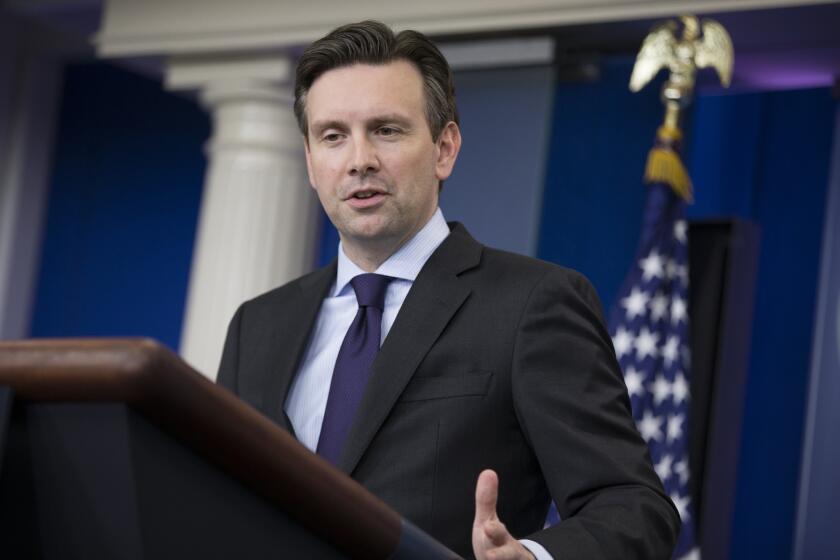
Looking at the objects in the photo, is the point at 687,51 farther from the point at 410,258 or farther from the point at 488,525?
the point at 488,525

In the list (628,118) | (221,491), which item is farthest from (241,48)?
(221,491)

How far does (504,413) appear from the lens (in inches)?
61.9

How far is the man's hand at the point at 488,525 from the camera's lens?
43.3 inches

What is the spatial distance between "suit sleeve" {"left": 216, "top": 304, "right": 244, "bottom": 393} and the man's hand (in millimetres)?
758

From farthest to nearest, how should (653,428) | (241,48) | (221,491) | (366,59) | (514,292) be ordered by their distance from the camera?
1. (241,48)
2. (653,428)
3. (366,59)
4. (514,292)
5. (221,491)

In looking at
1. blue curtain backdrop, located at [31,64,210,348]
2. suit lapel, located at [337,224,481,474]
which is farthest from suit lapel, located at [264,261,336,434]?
blue curtain backdrop, located at [31,64,210,348]

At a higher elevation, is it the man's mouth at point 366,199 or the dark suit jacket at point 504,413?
the man's mouth at point 366,199

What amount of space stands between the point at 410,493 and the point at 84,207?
213 inches

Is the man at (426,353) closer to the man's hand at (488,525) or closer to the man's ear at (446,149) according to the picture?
the man's ear at (446,149)

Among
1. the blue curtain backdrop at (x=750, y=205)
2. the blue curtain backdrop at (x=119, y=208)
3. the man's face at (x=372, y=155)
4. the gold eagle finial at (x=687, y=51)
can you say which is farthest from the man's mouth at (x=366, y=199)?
the blue curtain backdrop at (x=119, y=208)

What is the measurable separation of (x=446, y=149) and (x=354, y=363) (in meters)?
0.39

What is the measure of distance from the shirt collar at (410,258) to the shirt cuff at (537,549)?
1.82 ft

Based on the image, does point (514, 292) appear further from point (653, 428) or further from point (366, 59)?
point (653, 428)

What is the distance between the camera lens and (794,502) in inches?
180
